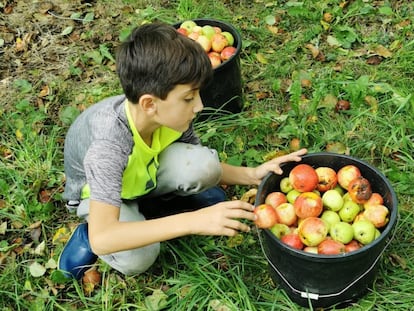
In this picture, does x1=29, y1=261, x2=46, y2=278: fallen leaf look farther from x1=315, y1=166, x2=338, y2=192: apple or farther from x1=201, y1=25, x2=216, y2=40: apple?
x1=201, y1=25, x2=216, y2=40: apple

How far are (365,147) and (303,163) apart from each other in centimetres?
72

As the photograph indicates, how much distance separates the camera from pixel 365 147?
9.45ft

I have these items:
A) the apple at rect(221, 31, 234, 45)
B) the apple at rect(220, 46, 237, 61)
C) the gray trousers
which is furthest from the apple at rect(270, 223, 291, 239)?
the apple at rect(221, 31, 234, 45)

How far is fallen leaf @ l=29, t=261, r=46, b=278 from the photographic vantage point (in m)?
2.57

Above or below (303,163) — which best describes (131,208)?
below

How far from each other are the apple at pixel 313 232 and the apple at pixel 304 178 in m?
0.17

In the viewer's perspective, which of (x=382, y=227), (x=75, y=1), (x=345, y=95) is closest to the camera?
(x=382, y=227)

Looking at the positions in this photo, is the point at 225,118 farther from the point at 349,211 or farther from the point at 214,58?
the point at 349,211

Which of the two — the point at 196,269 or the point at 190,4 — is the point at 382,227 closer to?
the point at 196,269

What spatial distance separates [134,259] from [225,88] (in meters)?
1.19

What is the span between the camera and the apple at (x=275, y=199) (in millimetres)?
2201

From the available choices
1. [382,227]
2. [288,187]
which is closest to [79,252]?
[288,187]

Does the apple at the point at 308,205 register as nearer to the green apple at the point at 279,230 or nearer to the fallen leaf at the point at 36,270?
the green apple at the point at 279,230

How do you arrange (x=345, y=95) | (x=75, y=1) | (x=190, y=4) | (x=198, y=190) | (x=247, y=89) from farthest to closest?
(x=75, y=1) < (x=190, y=4) < (x=247, y=89) < (x=345, y=95) < (x=198, y=190)
